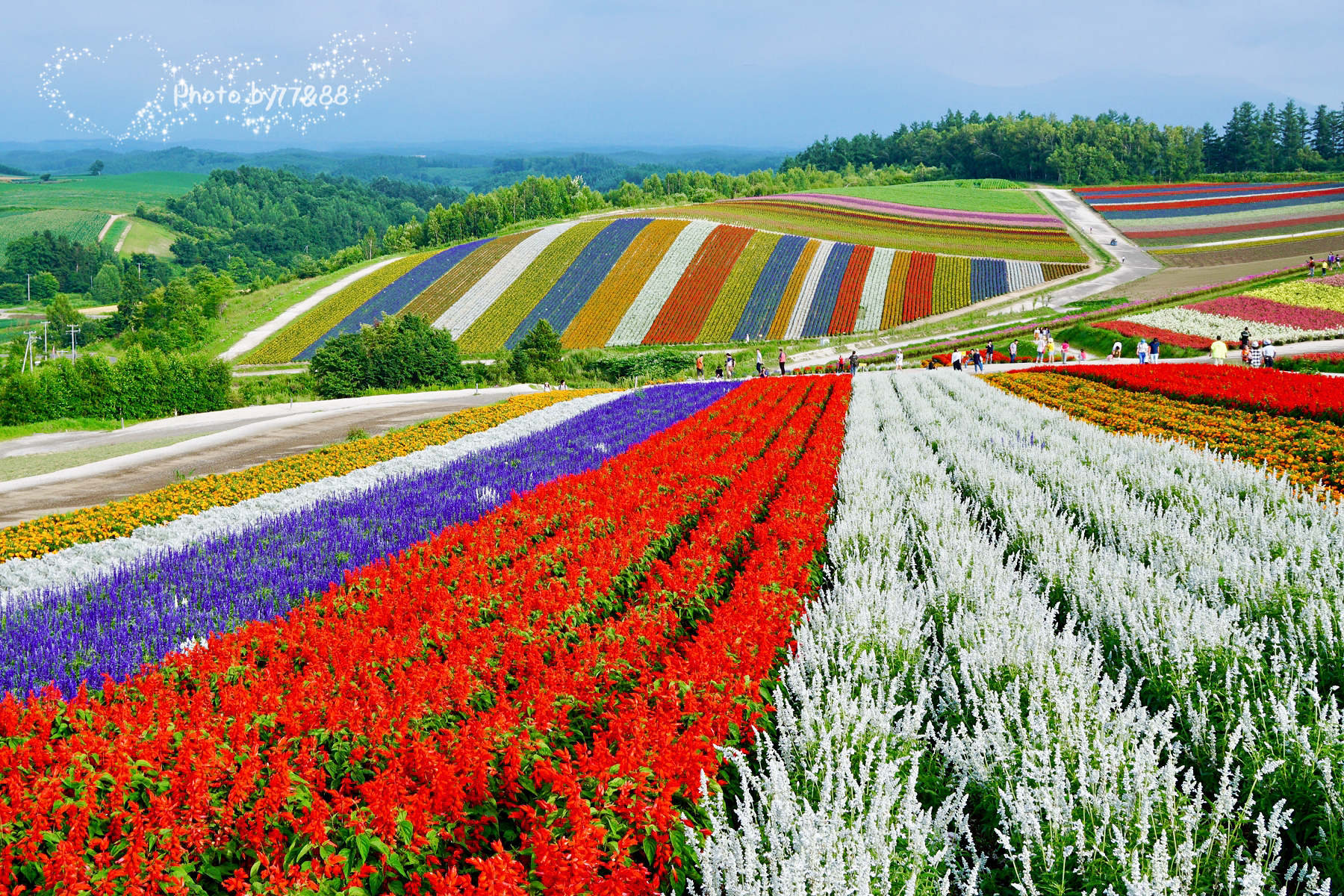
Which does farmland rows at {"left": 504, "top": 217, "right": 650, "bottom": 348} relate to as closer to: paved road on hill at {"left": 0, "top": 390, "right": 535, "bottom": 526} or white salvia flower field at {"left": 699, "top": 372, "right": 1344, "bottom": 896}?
paved road on hill at {"left": 0, "top": 390, "right": 535, "bottom": 526}

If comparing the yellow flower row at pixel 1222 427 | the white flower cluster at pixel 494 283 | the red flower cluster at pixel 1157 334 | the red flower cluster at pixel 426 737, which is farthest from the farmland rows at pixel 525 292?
the red flower cluster at pixel 426 737

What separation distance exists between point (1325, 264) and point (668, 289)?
46.4 meters

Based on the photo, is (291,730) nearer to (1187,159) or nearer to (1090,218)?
(1090,218)

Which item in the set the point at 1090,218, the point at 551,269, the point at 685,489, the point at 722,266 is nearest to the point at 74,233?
the point at 551,269

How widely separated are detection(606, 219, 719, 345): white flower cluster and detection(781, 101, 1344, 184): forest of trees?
69.8m

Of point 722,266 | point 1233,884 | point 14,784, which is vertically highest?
point 722,266

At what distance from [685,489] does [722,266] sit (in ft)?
195

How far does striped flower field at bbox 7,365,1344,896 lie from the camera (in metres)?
2.97

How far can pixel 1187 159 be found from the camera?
11669 cm

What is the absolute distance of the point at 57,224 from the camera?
160000 mm

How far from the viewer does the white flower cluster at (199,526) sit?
7941 mm

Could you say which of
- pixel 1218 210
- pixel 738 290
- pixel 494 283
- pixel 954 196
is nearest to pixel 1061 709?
pixel 738 290

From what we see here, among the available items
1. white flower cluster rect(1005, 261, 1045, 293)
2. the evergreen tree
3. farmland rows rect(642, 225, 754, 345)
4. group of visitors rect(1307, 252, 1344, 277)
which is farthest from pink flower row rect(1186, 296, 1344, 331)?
the evergreen tree

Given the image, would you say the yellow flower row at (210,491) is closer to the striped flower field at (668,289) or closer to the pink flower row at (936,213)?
the striped flower field at (668,289)
